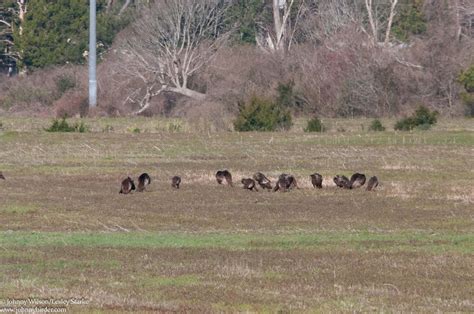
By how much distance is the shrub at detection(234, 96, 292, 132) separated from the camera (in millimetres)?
47875

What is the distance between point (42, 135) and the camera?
145 ft

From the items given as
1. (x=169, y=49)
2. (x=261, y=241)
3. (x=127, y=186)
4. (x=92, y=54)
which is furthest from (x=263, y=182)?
(x=169, y=49)

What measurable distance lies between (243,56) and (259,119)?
23.5 m

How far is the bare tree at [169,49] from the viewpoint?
224ft

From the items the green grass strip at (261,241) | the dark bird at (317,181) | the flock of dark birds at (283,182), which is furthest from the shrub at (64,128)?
the green grass strip at (261,241)

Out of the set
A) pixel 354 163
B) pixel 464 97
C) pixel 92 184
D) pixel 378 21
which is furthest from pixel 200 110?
pixel 92 184

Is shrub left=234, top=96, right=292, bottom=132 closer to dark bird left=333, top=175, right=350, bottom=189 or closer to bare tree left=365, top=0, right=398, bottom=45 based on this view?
dark bird left=333, top=175, right=350, bottom=189

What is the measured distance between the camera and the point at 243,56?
233 ft

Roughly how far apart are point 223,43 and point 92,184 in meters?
42.1

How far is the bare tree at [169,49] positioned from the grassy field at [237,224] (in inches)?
916

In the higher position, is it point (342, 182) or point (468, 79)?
point (468, 79)

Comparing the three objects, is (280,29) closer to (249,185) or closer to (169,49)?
(169,49)

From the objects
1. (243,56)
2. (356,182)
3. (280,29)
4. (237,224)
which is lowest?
(237,224)

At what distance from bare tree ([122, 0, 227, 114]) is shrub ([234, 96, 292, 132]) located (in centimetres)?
1895
